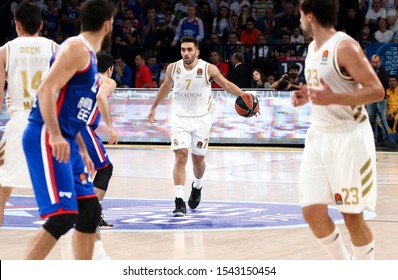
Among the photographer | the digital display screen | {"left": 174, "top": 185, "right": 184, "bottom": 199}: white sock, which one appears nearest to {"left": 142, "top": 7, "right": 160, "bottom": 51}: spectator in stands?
the digital display screen

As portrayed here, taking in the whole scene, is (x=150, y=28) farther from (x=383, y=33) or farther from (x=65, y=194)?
(x=65, y=194)

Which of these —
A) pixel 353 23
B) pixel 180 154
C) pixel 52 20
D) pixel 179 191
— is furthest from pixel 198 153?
pixel 52 20

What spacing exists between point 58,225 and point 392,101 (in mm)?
13081

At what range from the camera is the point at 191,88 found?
1094 centimetres

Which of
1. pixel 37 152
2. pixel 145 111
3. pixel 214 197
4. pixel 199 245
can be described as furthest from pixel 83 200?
pixel 145 111

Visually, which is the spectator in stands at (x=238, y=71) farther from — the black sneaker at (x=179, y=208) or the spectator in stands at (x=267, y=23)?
the black sneaker at (x=179, y=208)

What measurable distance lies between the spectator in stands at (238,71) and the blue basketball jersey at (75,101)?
13296mm

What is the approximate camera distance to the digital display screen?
Answer: 1838cm

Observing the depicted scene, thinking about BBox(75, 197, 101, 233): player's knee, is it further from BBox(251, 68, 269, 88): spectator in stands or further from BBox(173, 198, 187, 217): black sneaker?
BBox(251, 68, 269, 88): spectator in stands

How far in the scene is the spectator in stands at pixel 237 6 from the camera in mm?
21844

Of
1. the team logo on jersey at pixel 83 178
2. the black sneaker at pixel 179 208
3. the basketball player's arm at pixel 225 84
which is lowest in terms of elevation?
the black sneaker at pixel 179 208

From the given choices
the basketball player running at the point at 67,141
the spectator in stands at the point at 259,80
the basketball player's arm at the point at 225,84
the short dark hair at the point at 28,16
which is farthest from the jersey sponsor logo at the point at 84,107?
the spectator in stands at the point at 259,80

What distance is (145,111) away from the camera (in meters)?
19.1
